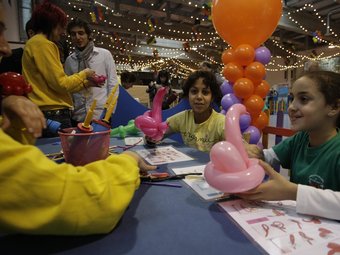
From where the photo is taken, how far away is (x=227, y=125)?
25.1 inches

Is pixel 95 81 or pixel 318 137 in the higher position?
pixel 95 81

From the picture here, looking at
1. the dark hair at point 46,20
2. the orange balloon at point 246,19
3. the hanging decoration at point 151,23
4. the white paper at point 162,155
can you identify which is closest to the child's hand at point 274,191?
the white paper at point 162,155

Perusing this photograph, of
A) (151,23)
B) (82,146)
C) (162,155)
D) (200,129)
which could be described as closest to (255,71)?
(200,129)

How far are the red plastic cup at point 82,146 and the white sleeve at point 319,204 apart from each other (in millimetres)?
528

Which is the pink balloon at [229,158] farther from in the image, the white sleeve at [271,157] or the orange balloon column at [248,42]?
the orange balloon column at [248,42]

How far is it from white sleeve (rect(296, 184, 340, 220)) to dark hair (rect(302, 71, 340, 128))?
37 centimetres

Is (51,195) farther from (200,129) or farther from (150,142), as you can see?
(200,129)

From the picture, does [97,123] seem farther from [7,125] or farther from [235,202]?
[235,202]

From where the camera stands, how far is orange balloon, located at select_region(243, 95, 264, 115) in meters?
2.17

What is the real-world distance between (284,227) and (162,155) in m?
0.63

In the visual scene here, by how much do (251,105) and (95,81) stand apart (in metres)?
1.41

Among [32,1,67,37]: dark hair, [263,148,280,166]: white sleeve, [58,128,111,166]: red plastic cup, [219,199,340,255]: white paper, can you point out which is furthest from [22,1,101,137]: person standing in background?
[219,199,340,255]: white paper

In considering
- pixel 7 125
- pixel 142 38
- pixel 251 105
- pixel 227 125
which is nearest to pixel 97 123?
pixel 7 125

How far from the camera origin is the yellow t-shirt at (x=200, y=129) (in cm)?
146
